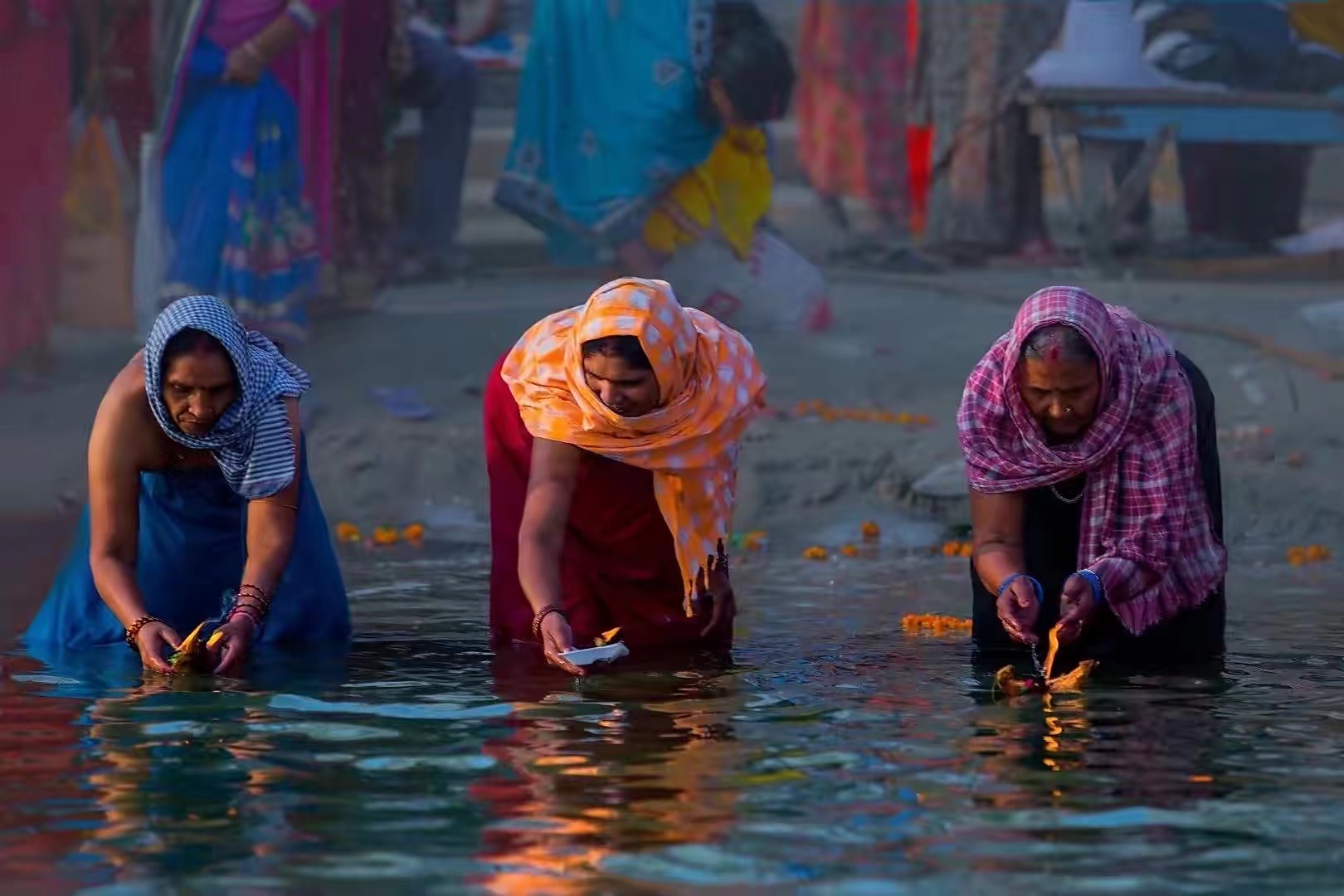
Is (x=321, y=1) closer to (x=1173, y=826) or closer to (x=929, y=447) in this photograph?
(x=929, y=447)

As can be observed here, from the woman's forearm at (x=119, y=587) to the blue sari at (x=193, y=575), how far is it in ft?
0.57

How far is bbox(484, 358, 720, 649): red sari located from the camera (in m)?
7.21

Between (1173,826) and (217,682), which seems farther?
(217,682)

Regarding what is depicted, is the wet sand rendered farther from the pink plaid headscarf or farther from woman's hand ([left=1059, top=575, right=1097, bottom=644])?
woman's hand ([left=1059, top=575, right=1097, bottom=644])

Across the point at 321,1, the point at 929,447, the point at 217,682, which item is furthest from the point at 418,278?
the point at 217,682

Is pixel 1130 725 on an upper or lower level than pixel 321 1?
lower

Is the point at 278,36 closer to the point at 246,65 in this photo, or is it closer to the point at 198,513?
the point at 246,65

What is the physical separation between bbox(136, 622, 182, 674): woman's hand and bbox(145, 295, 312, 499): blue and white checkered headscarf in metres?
0.47

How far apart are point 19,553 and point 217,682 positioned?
3458 mm

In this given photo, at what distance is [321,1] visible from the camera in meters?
12.0

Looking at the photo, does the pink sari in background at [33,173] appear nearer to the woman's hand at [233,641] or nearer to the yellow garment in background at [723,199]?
the yellow garment in background at [723,199]

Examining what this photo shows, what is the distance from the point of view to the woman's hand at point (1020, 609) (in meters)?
6.59

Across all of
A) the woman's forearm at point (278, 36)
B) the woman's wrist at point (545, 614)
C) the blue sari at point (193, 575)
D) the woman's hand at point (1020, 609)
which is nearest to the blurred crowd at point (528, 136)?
the woman's forearm at point (278, 36)

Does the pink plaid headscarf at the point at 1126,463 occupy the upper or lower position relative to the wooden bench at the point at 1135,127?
lower
